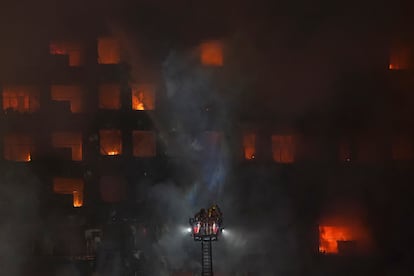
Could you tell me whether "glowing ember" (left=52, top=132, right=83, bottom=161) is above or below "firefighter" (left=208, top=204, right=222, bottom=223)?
above

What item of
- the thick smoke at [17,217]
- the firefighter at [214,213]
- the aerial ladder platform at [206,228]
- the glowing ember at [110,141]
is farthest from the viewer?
the glowing ember at [110,141]

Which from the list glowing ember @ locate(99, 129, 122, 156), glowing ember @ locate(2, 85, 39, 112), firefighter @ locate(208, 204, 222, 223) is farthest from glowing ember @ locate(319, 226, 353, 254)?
glowing ember @ locate(2, 85, 39, 112)

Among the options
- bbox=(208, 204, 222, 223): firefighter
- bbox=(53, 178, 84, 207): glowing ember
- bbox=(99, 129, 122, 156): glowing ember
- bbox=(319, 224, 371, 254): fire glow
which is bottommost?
bbox=(319, 224, 371, 254): fire glow

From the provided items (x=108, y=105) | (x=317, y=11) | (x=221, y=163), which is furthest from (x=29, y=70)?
(x=317, y=11)

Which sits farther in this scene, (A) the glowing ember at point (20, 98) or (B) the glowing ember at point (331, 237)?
(B) the glowing ember at point (331, 237)

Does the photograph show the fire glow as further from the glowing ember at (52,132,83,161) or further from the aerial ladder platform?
the glowing ember at (52,132,83,161)

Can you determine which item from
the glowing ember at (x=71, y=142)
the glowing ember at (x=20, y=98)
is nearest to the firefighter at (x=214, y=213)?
the glowing ember at (x=71, y=142)

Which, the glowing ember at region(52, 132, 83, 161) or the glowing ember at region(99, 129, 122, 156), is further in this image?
the glowing ember at region(99, 129, 122, 156)

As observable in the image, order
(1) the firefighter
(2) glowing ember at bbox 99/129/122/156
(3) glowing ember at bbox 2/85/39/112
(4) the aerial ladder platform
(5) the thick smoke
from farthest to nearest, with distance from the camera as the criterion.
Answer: (2) glowing ember at bbox 99/129/122/156, (3) glowing ember at bbox 2/85/39/112, (5) the thick smoke, (1) the firefighter, (4) the aerial ladder platform

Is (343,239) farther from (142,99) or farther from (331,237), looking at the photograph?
(142,99)

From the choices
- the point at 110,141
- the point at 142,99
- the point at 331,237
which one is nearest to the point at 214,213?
the point at 331,237

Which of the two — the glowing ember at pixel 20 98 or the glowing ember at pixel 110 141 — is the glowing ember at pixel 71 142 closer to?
the glowing ember at pixel 110 141

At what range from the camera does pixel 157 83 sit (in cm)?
1274

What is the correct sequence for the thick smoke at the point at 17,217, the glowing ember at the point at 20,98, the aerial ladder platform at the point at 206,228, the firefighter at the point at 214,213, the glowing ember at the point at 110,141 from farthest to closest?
1. the glowing ember at the point at 110,141
2. the glowing ember at the point at 20,98
3. the thick smoke at the point at 17,217
4. the firefighter at the point at 214,213
5. the aerial ladder platform at the point at 206,228
